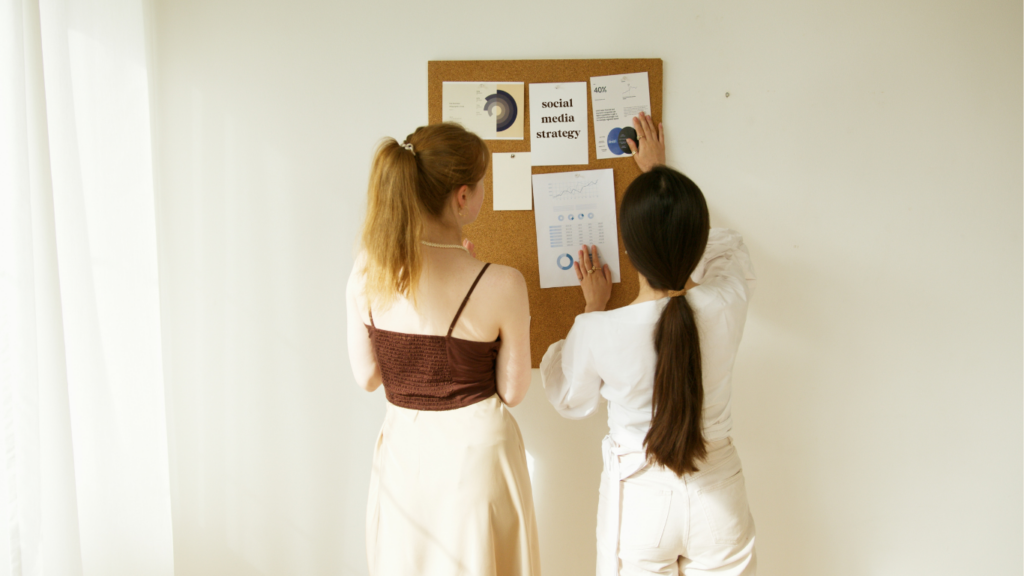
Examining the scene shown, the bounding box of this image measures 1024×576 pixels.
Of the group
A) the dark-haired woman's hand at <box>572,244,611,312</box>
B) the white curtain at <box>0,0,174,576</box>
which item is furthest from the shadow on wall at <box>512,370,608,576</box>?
the white curtain at <box>0,0,174,576</box>

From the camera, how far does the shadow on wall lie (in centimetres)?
171

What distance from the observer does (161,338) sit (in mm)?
1599

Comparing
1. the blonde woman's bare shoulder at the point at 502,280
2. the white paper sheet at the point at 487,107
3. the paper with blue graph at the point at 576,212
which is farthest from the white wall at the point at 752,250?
the blonde woman's bare shoulder at the point at 502,280

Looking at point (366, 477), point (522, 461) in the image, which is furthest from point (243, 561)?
point (522, 461)

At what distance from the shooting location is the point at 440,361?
116cm

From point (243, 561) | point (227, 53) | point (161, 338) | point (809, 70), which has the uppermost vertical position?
point (227, 53)

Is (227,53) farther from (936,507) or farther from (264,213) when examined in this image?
(936,507)

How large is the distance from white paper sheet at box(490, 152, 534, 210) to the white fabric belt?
0.80 m

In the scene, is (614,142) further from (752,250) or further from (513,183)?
(752,250)

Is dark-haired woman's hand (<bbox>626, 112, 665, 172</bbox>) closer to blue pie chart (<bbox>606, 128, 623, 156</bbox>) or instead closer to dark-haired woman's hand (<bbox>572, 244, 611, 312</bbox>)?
blue pie chart (<bbox>606, 128, 623, 156</bbox>)

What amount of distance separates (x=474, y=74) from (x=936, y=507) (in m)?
2.15

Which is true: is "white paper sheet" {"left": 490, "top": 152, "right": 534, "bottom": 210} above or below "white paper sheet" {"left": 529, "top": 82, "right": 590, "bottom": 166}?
below

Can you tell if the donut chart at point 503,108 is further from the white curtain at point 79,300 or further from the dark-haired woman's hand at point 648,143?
the white curtain at point 79,300

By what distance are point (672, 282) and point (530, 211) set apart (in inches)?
24.5
